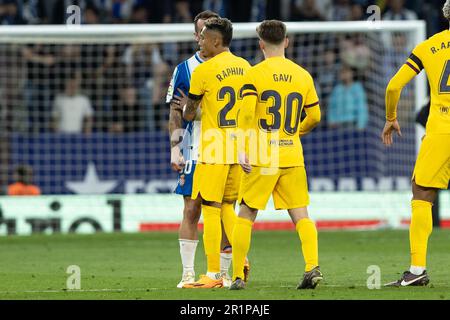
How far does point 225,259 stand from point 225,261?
2cm

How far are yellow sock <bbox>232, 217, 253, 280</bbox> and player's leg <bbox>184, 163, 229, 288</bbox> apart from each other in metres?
0.48

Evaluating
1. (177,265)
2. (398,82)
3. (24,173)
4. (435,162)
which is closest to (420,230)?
(435,162)

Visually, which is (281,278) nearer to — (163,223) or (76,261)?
(76,261)

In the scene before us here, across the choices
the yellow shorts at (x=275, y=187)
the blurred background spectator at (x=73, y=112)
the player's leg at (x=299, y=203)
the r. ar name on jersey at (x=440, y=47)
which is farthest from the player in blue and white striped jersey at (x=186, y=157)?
the blurred background spectator at (x=73, y=112)

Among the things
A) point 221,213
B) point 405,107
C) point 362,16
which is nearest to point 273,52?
point 221,213

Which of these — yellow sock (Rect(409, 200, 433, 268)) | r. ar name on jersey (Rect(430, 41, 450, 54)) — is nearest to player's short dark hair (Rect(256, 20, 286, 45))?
r. ar name on jersey (Rect(430, 41, 450, 54))

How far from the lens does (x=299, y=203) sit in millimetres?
9297

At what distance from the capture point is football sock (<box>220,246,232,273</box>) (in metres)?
9.99

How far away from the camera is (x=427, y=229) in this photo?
948 centimetres

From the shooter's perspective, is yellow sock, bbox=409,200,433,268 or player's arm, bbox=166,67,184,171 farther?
player's arm, bbox=166,67,184,171

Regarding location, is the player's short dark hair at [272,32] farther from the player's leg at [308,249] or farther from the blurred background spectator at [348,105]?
the blurred background spectator at [348,105]

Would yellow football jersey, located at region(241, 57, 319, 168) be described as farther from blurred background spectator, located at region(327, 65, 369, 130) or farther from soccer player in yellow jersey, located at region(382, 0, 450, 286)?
blurred background spectator, located at region(327, 65, 369, 130)

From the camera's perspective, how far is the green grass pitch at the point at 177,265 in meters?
8.95
